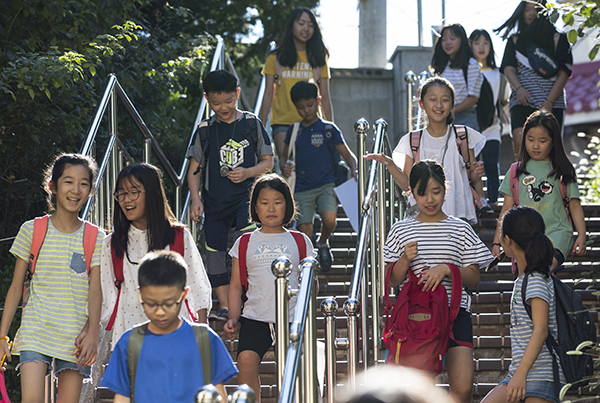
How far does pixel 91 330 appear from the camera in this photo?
3.49 meters

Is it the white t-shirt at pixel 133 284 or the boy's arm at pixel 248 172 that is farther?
the boy's arm at pixel 248 172

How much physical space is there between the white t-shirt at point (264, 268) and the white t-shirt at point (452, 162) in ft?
3.66

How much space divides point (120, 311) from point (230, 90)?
6.04 ft

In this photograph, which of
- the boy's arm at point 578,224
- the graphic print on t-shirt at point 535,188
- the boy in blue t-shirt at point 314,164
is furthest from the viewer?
the boy in blue t-shirt at point 314,164

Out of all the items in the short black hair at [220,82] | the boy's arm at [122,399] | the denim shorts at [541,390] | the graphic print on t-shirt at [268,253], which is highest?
the short black hair at [220,82]

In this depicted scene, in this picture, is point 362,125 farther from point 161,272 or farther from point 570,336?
point 161,272

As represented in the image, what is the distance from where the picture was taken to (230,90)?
4.88 m

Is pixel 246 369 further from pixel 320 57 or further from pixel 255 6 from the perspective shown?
pixel 255 6

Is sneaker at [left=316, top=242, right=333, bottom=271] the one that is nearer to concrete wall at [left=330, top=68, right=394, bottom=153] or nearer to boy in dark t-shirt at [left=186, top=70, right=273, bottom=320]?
boy in dark t-shirt at [left=186, top=70, right=273, bottom=320]

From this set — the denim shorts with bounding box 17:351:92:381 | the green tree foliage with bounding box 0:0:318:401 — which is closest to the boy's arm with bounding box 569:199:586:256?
the denim shorts with bounding box 17:351:92:381

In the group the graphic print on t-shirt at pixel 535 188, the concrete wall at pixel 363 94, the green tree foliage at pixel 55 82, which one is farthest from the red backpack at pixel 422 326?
the concrete wall at pixel 363 94

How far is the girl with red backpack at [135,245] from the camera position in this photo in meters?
3.49

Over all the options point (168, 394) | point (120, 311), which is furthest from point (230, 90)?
point (168, 394)

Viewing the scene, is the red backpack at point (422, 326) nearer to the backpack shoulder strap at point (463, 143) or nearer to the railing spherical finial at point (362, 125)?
the backpack shoulder strap at point (463, 143)
